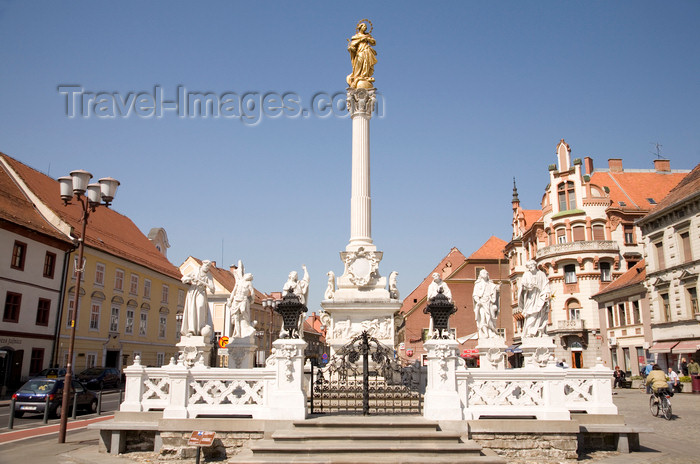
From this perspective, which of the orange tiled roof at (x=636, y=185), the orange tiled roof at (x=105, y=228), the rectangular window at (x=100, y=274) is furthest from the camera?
the orange tiled roof at (x=636, y=185)

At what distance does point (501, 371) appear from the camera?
449 inches

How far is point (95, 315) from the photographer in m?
34.9

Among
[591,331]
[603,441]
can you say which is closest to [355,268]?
[603,441]

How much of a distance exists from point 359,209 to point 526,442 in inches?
511

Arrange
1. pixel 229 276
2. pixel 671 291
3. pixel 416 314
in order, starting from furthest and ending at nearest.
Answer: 1. pixel 229 276
2. pixel 416 314
3. pixel 671 291

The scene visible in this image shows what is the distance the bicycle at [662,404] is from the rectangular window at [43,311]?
30.3 metres

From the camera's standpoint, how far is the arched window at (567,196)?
46.7 meters

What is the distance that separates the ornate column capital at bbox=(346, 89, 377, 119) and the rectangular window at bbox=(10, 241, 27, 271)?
19.9m

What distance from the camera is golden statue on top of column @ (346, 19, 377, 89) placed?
78.4ft

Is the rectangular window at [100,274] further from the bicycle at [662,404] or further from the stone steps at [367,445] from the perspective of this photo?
the bicycle at [662,404]

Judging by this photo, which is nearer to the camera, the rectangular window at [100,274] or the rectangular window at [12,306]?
the rectangular window at [12,306]

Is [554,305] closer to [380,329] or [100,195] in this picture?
[380,329]

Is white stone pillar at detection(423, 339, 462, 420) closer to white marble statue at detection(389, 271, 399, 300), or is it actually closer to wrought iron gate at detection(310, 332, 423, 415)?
wrought iron gate at detection(310, 332, 423, 415)

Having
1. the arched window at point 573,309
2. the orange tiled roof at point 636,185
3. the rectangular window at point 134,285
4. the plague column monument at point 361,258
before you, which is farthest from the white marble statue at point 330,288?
the orange tiled roof at point 636,185
